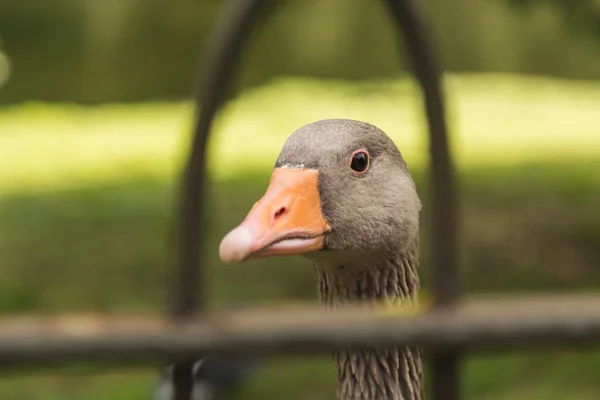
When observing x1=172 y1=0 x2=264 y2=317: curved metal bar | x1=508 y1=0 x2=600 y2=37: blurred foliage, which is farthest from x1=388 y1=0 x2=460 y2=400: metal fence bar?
x1=508 y1=0 x2=600 y2=37: blurred foliage

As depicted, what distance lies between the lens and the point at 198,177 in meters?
0.71

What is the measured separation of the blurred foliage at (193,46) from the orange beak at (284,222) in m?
8.88

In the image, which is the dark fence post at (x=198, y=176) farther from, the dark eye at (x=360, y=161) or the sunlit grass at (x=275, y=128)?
the sunlit grass at (x=275, y=128)

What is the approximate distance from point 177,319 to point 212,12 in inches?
401

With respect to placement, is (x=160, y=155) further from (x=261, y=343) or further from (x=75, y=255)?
(x=261, y=343)

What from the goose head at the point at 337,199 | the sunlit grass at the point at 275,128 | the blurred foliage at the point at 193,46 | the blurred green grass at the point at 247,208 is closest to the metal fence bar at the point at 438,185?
the goose head at the point at 337,199

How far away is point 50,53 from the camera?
12141 mm

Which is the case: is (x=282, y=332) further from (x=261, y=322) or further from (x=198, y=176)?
(x=198, y=176)

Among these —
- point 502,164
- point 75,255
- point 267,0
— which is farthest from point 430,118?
point 502,164

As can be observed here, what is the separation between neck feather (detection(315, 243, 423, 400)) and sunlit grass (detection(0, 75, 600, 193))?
369cm

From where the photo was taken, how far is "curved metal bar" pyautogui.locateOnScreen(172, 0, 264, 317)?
69cm

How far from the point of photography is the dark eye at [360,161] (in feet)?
5.20

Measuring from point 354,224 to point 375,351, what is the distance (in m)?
0.32

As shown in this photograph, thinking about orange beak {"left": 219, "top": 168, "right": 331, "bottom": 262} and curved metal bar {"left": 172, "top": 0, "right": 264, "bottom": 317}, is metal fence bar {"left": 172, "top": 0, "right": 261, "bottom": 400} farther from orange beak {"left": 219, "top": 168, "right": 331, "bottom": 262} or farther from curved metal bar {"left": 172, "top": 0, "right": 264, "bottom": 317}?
orange beak {"left": 219, "top": 168, "right": 331, "bottom": 262}
